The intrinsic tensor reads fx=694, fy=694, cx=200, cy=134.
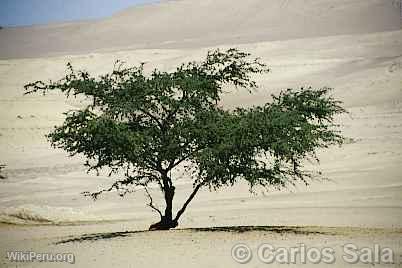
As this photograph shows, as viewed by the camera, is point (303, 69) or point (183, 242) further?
point (303, 69)

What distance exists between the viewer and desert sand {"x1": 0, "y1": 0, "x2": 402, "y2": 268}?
14.6m

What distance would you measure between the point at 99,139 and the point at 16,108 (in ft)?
115

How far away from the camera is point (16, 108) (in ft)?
163

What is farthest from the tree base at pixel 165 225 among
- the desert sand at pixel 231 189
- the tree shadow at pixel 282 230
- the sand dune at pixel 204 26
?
the sand dune at pixel 204 26

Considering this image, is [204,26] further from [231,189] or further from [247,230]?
[247,230]

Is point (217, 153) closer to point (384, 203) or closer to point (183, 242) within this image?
point (183, 242)

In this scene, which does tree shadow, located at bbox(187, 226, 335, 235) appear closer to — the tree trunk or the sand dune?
the tree trunk

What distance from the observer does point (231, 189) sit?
27.9 m

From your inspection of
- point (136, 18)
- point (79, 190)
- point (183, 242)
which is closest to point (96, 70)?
point (79, 190)

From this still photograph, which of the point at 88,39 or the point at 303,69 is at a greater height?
the point at 88,39

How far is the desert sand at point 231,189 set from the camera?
14.6 metres

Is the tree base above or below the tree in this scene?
below

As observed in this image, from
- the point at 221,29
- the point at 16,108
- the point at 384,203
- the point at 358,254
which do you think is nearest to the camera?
the point at 358,254

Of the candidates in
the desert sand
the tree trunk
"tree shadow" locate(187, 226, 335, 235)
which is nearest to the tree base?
the tree trunk
